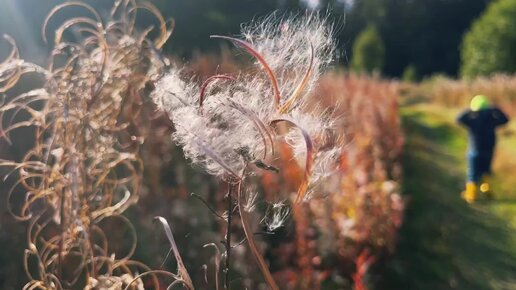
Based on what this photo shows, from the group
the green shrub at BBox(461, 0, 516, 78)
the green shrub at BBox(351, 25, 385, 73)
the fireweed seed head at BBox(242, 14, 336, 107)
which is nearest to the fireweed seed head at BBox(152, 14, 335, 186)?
the fireweed seed head at BBox(242, 14, 336, 107)

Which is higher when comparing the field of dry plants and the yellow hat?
the field of dry plants

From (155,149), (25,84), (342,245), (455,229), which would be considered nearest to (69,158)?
(342,245)

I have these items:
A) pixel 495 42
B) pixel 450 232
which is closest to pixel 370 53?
pixel 495 42

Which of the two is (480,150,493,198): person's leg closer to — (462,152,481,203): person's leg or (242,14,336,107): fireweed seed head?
(462,152,481,203): person's leg

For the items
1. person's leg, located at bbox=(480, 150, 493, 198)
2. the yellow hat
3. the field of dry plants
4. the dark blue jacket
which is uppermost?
the field of dry plants

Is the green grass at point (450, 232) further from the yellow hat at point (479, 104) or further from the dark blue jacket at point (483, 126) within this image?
the yellow hat at point (479, 104)

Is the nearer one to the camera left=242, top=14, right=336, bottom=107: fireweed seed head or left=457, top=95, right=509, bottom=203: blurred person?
left=242, top=14, right=336, bottom=107: fireweed seed head

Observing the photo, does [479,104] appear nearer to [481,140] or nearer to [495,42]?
[481,140]

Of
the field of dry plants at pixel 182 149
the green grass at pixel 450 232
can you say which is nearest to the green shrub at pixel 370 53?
the green grass at pixel 450 232
